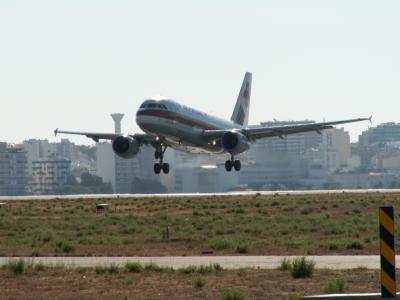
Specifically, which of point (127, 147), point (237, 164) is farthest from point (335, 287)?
point (237, 164)

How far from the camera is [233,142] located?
77.4 metres

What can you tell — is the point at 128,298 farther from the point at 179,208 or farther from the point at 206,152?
the point at 206,152

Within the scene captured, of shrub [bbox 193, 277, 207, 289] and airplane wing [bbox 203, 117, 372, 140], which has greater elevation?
airplane wing [bbox 203, 117, 372, 140]

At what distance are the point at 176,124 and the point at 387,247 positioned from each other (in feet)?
169

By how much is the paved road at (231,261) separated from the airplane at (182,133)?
34.8m

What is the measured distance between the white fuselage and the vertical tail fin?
17.9m

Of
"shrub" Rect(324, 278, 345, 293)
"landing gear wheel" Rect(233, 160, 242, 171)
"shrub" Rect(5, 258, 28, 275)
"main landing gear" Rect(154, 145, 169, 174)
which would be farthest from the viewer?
"landing gear wheel" Rect(233, 160, 242, 171)

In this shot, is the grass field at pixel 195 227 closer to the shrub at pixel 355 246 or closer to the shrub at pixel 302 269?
the shrub at pixel 355 246

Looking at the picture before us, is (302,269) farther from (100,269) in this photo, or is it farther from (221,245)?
(221,245)

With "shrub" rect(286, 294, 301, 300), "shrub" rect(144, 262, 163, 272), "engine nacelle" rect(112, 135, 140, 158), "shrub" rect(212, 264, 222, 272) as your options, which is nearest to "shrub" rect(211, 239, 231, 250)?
"shrub" rect(144, 262, 163, 272)

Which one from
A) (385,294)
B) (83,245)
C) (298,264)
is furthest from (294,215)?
(385,294)

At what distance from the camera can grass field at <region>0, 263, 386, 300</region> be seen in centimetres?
2608

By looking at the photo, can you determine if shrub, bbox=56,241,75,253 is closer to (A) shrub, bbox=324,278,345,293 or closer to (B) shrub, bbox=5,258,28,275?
(B) shrub, bbox=5,258,28,275

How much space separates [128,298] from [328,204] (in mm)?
45875
